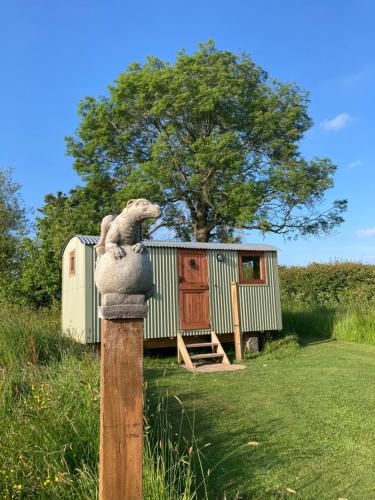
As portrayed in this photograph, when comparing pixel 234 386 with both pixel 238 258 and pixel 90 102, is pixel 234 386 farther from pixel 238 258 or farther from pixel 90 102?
pixel 90 102

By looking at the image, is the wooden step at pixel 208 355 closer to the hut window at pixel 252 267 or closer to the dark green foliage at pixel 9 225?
the hut window at pixel 252 267

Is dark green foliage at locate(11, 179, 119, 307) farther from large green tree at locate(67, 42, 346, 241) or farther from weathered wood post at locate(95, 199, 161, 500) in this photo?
weathered wood post at locate(95, 199, 161, 500)

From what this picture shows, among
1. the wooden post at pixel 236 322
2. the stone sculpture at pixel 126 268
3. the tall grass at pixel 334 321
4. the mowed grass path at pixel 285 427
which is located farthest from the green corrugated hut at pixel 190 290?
the stone sculpture at pixel 126 268

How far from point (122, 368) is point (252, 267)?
9.75m

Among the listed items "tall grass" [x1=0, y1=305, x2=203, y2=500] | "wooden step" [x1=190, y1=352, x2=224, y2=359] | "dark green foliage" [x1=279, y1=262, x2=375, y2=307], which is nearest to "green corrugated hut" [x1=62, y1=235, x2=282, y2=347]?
"wooden step" [x1=190, y1=352, x2=224, y2=359]

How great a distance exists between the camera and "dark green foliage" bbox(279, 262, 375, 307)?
631 inches

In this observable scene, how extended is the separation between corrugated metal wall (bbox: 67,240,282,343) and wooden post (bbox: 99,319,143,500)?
713cm

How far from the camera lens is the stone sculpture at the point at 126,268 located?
7.66 feet

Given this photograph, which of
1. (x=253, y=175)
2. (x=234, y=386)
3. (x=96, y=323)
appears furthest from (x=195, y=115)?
(x=234, y=386)

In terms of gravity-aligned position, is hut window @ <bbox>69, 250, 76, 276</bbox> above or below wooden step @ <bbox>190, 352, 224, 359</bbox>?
above

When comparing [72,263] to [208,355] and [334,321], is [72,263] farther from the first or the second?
[334,321]

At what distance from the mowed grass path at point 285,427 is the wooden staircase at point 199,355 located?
0.80 metres

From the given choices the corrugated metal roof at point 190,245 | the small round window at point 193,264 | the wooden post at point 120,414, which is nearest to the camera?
the wooden post at point 120,414

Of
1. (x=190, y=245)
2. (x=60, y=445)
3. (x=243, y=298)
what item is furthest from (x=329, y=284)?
(x=60, y=445)
